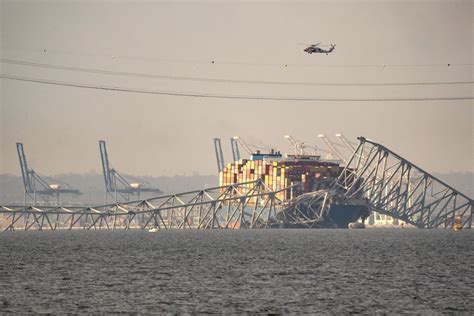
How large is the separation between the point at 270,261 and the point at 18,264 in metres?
30.7

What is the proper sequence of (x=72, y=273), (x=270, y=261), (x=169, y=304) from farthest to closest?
(x=270, y=261) → (x=72, y=273) → (x=169, y=304)

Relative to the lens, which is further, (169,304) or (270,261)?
(270,261)

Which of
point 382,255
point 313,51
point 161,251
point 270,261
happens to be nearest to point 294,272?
point 270,261

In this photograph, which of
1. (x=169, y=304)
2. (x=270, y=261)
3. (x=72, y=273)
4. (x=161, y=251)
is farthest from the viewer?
(x=161, y=251)

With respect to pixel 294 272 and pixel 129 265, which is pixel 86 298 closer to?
pixel 294 272

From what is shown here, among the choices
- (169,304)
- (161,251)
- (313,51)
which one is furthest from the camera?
(313,51)

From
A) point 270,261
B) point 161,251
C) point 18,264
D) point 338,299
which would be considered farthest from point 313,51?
point 338,299

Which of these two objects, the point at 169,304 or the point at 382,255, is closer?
the point at 169,304

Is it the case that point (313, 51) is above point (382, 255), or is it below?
above

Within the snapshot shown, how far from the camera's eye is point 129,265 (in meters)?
131

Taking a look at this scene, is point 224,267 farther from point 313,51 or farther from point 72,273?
point 313,51

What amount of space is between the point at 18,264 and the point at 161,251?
40.3 meters

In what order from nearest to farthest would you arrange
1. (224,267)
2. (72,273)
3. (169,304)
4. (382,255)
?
1. (169,304)
2. (72,273)
3. (224,267)
4. (382,255)

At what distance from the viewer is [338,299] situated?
290 feet
